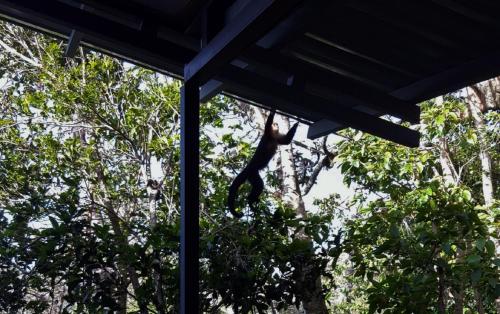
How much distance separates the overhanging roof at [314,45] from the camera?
1711mm

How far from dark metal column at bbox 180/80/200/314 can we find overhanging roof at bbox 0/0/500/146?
4.1 inches

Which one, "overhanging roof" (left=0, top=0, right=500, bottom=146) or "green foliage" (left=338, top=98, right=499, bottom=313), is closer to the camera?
"overhanging roof" (left=0, top=0, right=500, bottom=146)

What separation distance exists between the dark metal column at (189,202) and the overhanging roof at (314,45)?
0.34ft

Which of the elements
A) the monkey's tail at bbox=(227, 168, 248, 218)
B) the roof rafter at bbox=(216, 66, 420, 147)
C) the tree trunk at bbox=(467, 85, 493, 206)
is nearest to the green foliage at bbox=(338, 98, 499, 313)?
the roof rafter at bbox=(216, 66, 420, 147)

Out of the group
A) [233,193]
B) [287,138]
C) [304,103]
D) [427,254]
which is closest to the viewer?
[304,103]

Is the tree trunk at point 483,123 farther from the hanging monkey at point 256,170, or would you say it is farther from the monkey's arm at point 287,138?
the hanging monkey at point 256,170

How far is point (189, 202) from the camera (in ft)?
5.77

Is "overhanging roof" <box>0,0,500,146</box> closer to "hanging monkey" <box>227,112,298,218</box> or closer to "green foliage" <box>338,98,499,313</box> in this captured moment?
"green foliage" <box>338,98,499,313</box>

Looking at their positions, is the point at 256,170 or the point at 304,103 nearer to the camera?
the point at 304,103

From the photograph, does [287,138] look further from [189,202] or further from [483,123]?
[483,123]

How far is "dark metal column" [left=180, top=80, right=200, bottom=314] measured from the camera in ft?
5.63

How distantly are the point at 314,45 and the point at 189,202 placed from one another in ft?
2.55

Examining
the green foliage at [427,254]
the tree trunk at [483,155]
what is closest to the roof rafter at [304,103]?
the green foliage at [427,254]

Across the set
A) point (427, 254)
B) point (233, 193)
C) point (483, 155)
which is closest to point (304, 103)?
point (427, 254)
